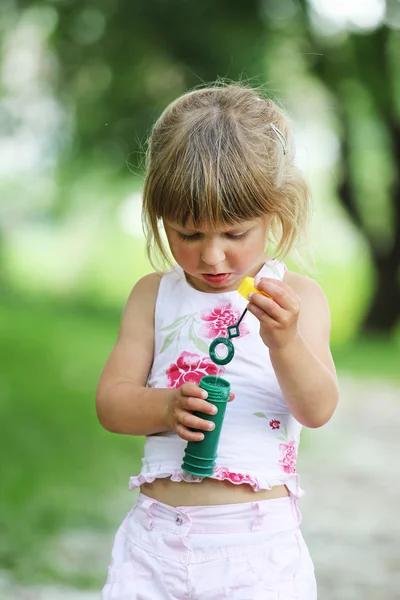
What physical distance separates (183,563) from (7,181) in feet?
40.8

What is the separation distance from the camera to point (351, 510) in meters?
4.41

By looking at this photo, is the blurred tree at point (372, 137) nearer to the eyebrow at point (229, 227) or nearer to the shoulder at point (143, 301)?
the shoulder at point (143, 301)

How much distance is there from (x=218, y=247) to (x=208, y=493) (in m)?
0.49

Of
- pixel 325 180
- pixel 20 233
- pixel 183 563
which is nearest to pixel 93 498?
pixel 183 563

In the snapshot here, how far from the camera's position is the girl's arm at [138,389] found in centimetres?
179

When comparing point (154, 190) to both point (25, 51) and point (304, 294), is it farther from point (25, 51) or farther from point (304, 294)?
point (25, 51)

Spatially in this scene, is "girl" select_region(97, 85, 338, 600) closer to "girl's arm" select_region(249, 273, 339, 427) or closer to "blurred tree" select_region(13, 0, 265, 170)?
"girl's arm" select_region(249, 273, 339, 427)

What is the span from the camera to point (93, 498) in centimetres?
453

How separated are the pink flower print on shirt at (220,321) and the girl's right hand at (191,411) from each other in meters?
0.24

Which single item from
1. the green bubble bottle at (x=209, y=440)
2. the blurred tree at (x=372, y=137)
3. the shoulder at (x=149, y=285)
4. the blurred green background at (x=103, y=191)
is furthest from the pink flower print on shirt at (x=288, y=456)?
the blurred tree at (x=372, y=137)

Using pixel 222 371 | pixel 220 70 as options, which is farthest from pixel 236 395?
pixel 220 70

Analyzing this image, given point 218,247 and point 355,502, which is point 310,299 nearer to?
point 218,247

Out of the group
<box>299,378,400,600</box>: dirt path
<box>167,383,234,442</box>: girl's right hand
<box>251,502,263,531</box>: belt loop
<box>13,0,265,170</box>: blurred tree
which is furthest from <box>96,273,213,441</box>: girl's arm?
<box>13,0,265,170</box>: blurred tree

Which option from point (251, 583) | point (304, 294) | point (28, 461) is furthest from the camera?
point (28, 461)
